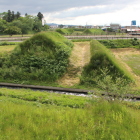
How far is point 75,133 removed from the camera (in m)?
4.06

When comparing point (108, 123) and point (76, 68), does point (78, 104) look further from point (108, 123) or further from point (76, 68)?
point (76, 68)

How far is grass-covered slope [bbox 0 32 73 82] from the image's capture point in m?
11.4

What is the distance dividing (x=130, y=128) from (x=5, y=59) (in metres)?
12.0

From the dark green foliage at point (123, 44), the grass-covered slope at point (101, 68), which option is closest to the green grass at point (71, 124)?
the grass-covered slope at point (101, 68)

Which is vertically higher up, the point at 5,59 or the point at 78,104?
the point at 5,59

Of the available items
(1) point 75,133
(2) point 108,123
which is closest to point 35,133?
(1) point 75,133

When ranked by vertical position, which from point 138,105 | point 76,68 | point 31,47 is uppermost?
point 31,47

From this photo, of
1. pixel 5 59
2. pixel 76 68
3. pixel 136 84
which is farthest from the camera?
pixel 5 59

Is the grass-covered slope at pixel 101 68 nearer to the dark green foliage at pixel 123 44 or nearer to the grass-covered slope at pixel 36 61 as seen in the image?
the grass-covered slope at pixel 36 61

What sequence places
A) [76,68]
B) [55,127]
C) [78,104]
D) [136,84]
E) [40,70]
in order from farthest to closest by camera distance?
[76,68]
[40,70]
[136,84]
[78,104]
[55,127]

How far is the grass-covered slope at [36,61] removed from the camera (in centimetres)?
1138

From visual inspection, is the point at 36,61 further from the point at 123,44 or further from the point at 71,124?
the point at 123,44

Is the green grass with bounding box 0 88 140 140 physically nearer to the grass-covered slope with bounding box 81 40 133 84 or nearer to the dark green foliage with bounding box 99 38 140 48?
the grass-covered slope with bounding box 81 40 133 84

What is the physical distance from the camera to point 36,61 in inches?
496
